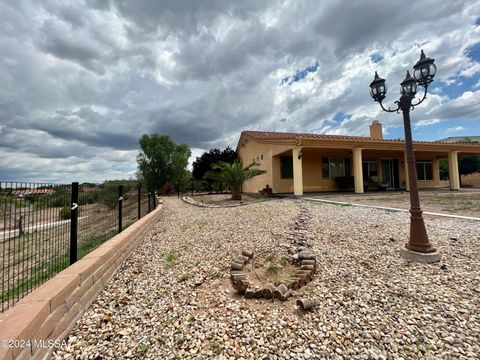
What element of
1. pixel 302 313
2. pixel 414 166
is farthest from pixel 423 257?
pixel 302 313

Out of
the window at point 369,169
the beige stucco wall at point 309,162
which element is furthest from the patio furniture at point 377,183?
the beige stucco wall at point 309,162

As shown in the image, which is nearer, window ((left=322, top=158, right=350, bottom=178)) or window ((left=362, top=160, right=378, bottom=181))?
window ((left=322, top=158, right=350, bottom=178))

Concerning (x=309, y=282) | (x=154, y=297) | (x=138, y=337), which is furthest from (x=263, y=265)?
(x=138, y=337)

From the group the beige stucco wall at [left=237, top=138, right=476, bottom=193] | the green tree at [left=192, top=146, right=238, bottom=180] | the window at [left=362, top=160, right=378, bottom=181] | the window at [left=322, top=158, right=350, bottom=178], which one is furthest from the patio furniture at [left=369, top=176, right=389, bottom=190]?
the green tree at [left=192, top=146, right=238, bottom=180]

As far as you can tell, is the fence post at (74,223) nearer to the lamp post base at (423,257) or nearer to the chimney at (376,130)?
the lamp post base at (423,257)

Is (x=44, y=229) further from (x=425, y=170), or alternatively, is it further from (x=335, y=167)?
(x=425, y=170)

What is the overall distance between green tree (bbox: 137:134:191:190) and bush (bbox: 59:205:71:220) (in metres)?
25.5

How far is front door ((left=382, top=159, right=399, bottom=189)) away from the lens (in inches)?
645

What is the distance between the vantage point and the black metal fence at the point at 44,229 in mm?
2321

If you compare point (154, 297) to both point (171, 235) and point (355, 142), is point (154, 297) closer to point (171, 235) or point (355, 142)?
point (171, 235)

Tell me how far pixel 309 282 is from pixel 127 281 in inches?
98.4

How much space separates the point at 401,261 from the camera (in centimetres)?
333

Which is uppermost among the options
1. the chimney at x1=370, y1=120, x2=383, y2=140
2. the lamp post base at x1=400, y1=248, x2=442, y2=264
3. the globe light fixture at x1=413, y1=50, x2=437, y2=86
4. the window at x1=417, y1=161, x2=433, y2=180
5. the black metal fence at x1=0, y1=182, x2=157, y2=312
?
the chimney at x1=370, y1=120, x2=383, y2=140

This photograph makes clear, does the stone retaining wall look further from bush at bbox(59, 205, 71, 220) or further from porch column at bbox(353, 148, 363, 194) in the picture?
porch column at bbox(353, 148, 363, 194)
